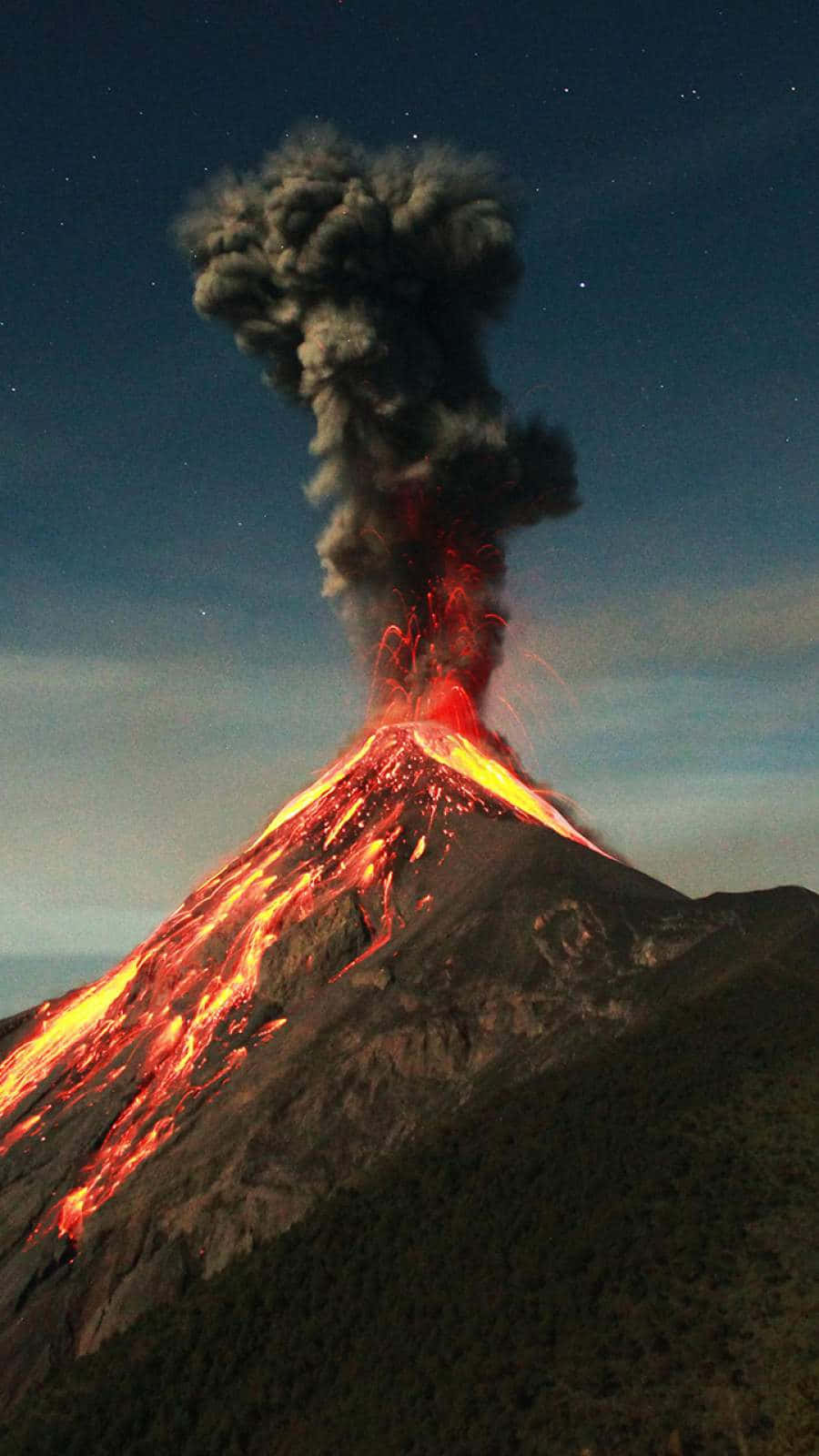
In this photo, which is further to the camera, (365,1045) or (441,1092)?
(365,1045)

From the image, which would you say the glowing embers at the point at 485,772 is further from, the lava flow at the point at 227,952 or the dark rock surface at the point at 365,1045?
the dark rock surface at the point at 365,1045

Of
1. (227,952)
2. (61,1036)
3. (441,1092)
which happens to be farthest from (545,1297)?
(61,1036)

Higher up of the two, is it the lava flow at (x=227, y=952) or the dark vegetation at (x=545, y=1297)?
the lava flow at (x=227, y=952)

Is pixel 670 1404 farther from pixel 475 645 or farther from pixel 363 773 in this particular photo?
pixel 475 645

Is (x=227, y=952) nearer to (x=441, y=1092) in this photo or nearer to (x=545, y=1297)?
(x=441, y=1092)

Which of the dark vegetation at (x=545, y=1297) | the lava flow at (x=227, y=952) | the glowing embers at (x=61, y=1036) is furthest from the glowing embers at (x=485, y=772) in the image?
the dark vegetation at (x=545, y=1297)
